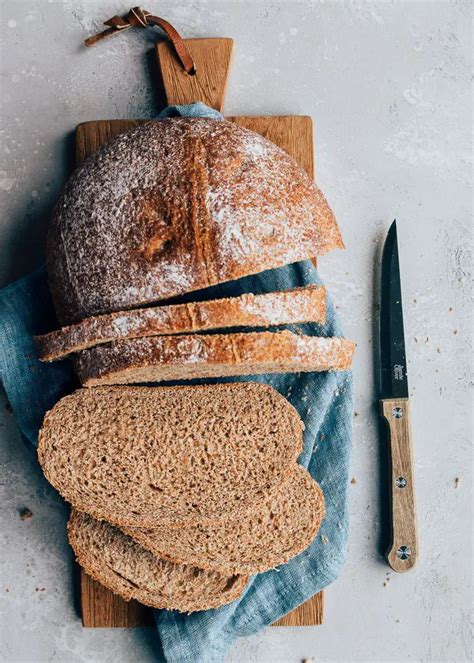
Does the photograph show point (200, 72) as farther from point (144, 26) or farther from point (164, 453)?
point (164, 453)

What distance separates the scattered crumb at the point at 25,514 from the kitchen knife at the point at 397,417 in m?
1.32

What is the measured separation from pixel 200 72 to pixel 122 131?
0.36 metres

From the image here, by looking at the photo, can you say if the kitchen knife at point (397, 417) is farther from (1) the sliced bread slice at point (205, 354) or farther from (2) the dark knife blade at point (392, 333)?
(1) the sliced bread slice at point (205, 354)

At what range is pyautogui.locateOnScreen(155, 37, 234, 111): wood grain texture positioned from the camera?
255cm

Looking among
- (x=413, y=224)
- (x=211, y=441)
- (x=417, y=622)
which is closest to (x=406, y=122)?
(x=413, y=224)

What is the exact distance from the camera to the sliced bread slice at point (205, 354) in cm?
203

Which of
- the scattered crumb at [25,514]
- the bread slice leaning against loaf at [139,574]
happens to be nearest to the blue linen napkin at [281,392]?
the bread slice leaning against loaf at [139,574]

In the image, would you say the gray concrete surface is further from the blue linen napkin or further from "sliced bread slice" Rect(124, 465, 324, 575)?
"sliced bread slice" Rect(124, 465, 324, 575)

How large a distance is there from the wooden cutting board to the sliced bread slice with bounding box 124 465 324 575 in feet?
1.12

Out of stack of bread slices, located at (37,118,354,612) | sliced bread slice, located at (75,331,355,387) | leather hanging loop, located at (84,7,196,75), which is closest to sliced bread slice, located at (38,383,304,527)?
stack of bread slices, located at (37,118,354,612)

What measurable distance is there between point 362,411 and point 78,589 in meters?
1.24

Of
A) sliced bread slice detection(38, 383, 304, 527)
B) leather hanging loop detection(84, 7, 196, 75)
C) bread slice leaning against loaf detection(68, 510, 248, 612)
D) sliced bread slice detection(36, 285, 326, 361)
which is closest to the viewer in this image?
sliced bread slice detection(36, 285, 326, 361)

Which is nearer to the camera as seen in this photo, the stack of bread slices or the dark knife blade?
the stack of bread slices

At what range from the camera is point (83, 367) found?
2.19 m
